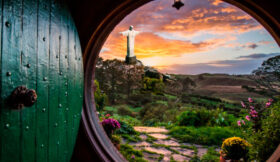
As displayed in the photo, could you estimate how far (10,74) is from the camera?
38.5 inches

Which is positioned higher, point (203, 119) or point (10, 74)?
point (10, 74)

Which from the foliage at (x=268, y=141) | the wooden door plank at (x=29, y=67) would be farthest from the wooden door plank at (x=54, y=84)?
the foliage at (x=268, y=141)

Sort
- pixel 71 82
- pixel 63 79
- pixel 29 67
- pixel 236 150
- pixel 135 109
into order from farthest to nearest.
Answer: pixel 135 109 < pixel 236 150 < pixel 71 82 < pixel 63 79 < pixel 29 67

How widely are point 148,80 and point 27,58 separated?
740 centimetres

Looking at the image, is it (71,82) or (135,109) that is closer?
(71,82)

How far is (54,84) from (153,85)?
23.6ft

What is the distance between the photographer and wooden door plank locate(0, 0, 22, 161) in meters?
0.95

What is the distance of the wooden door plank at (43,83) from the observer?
120 cm

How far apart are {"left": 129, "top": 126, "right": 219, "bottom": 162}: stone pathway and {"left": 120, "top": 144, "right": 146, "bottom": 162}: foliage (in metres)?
0.15

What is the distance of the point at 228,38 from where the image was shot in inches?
223

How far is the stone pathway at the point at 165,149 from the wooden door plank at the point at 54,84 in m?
2.31

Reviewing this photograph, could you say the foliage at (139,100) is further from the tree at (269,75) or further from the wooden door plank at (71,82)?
the wooden door plank at (71,82)

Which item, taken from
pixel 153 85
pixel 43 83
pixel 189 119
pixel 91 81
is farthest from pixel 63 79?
pixel 153 85

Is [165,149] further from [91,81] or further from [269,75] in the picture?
[269,75]
